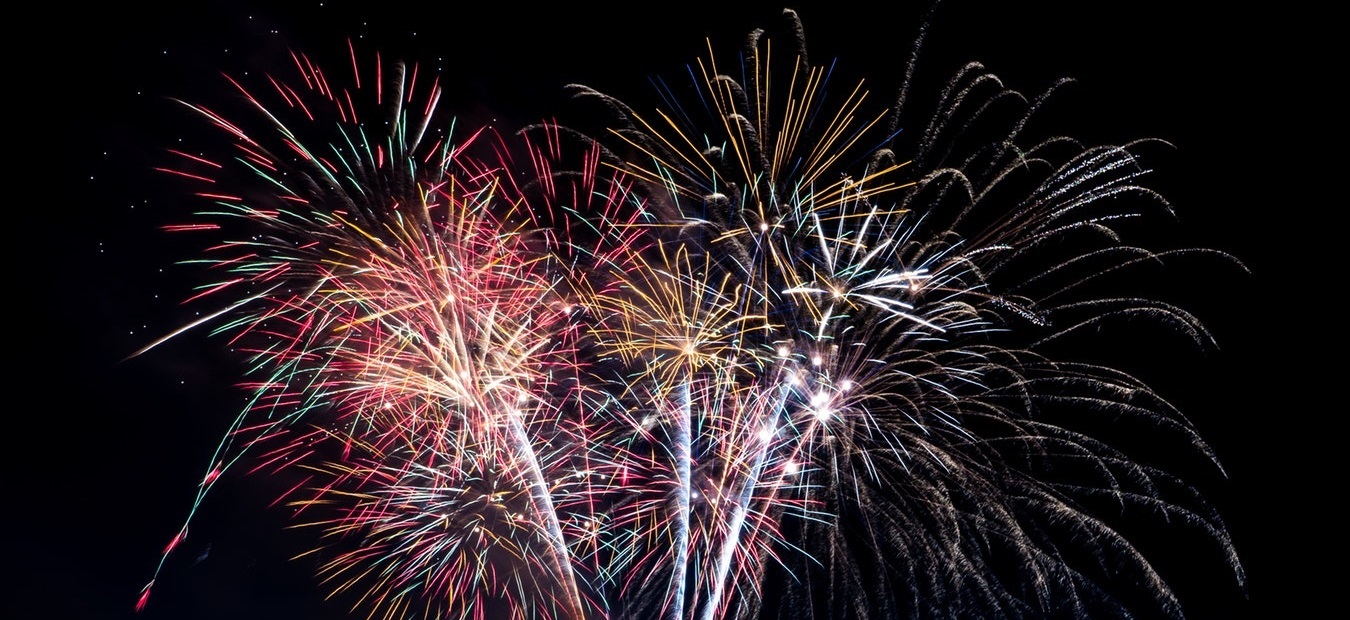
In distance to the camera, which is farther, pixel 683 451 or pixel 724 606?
pixel 724 606

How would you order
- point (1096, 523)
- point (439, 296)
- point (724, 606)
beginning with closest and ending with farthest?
1. point (1096, 523)
2. point (439, 296)
3. point (724, 606)

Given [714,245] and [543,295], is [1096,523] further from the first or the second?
[543,295]

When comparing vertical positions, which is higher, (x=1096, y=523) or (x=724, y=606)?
(x=1096, y=523)

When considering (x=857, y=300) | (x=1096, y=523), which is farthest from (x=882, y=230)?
(x=1096, y=523)

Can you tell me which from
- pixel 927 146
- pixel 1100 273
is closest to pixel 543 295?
pixel 927 146

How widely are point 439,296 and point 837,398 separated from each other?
548cm

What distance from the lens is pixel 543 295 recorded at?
1288 centimetres

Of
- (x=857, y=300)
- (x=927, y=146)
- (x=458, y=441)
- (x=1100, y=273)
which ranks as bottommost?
(x=458, y=441)

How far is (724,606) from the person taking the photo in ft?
47.7

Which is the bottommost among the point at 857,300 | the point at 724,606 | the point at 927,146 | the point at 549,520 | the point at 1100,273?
the point at 724,606

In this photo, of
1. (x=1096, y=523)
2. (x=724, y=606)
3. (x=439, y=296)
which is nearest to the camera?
(x=1096, y=523)

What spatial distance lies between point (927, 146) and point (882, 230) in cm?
122

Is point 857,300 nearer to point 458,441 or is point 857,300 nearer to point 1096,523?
point 1096,523

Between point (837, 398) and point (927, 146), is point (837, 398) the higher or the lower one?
the lower one
